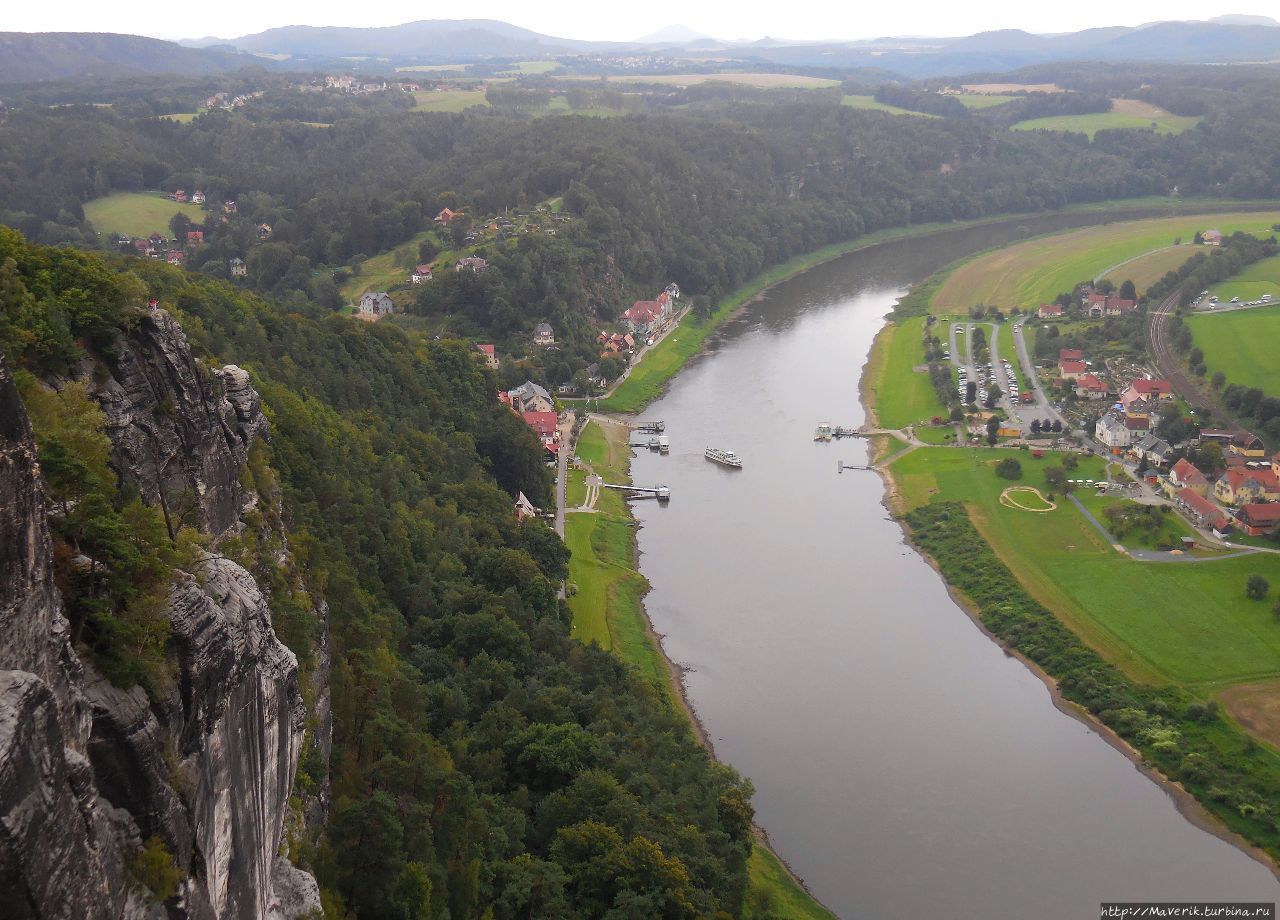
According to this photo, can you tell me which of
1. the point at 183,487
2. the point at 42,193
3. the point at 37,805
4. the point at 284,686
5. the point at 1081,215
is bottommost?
the point at 1081,215

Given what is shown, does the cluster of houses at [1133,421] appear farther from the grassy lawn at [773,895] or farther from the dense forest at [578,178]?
the grassy lawn at [773,895]

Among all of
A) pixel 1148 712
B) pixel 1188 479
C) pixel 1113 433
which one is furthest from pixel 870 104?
pixel 1148 712

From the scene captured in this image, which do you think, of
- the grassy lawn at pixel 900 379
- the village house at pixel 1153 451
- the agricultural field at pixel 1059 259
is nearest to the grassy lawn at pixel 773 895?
the village house at pixel 1153 451

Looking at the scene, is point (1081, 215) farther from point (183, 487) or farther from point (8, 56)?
point (8, 56)

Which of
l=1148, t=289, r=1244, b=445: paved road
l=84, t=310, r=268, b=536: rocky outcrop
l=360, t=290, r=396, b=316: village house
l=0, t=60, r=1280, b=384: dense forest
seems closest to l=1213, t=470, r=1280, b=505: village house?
l=1148, t=289, r=1244, b=445: paved road

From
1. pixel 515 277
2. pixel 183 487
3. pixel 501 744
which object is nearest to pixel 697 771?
pixel 501 744

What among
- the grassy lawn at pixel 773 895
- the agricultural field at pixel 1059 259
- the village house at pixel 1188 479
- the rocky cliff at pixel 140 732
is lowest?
the agricultural field at pixel 1059 259
